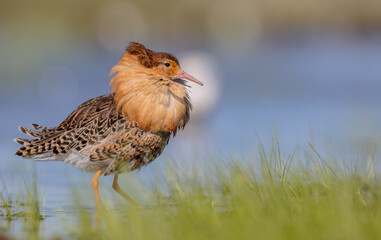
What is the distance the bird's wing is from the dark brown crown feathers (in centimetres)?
67

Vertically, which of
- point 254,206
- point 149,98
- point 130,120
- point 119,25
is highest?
point 119,25

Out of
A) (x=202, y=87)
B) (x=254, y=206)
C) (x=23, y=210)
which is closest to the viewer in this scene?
(x=254, y=206)

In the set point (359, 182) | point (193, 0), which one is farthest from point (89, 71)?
point (359, 182)

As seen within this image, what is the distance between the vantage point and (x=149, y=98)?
7.27 m

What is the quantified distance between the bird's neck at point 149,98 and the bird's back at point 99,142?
11 centimetres

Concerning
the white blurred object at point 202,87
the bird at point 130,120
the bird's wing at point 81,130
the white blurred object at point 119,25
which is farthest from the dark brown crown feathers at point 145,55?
the white blurred object at point 119,25

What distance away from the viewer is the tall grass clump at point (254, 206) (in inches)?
191

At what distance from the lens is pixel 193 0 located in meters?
28.0

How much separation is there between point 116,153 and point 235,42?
18554mm

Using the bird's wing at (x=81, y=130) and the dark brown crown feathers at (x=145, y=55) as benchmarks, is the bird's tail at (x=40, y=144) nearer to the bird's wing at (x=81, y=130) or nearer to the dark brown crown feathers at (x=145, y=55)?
the bird's wing at (x=81, y=130)

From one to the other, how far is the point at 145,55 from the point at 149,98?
575mm

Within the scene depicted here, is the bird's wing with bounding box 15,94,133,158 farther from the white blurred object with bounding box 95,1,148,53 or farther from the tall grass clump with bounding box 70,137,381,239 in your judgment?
the white blurred object with bounding box 95,1,148,53

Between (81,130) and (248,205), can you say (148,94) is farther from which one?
(248,205)

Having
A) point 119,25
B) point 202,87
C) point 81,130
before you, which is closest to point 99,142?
point 81,130
